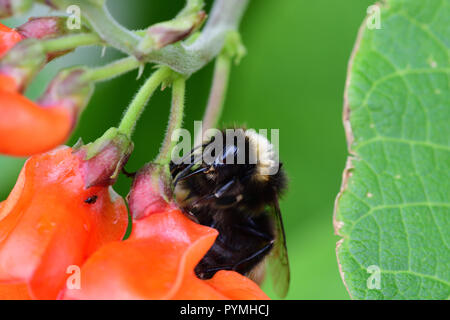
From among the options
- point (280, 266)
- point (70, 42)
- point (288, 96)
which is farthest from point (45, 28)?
point (288, 96)

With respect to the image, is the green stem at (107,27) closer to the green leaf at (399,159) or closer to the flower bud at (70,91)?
the flower bud at (70,91)

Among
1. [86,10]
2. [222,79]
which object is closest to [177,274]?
[86,10]

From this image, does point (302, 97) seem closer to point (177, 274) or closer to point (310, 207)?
point (310, 207)

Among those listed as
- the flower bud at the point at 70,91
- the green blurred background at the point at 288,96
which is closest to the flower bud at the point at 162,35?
the flower bud at the point at 70,91

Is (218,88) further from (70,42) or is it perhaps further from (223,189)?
(70,42)

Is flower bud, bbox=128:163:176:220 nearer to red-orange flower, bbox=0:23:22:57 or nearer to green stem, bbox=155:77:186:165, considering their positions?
green stem, bbox=155:77:186:165

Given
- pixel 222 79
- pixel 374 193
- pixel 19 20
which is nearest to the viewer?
pixel 374 193
